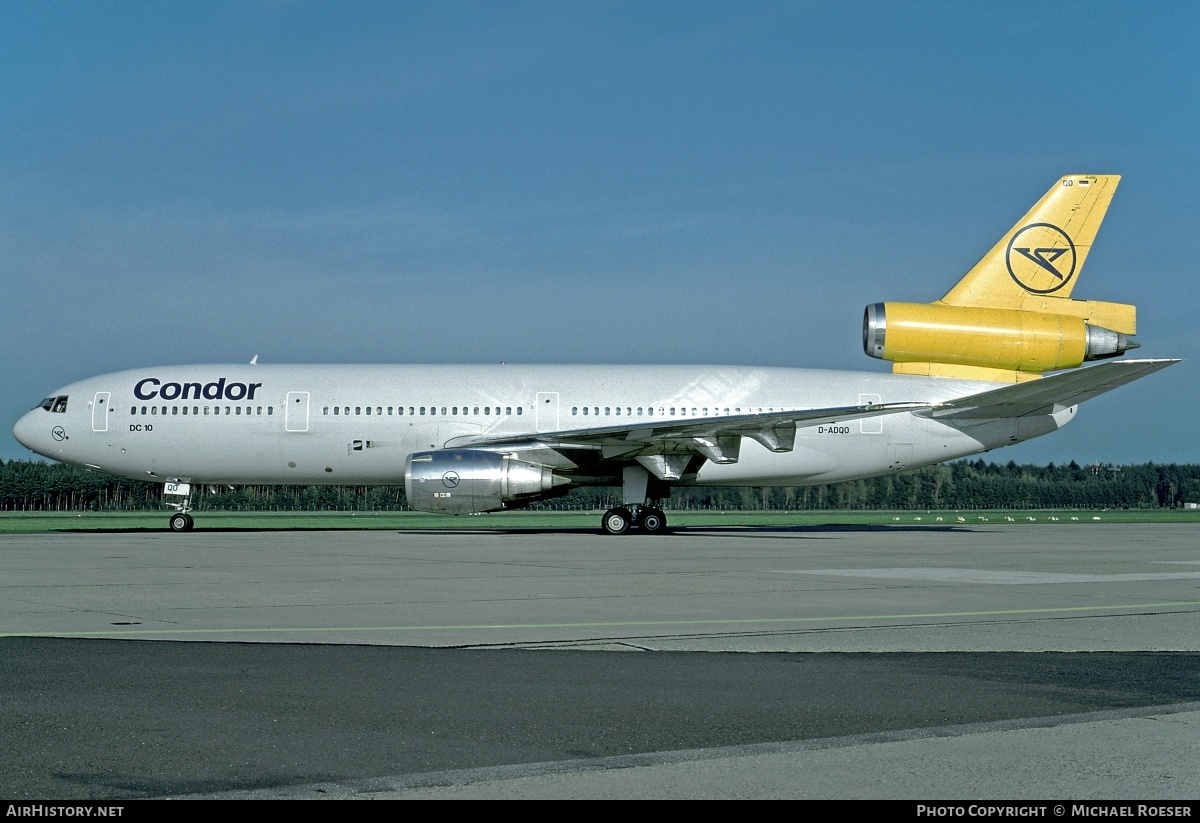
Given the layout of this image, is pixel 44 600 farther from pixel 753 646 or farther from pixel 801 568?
pixel 801 568

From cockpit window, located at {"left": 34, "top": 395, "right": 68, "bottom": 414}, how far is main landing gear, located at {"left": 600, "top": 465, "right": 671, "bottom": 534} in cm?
1409

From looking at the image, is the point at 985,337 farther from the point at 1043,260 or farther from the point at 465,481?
the point at 465,481

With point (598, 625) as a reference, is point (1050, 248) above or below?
above

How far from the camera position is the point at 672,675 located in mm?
7934

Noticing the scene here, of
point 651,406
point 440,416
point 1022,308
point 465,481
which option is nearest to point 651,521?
point 651,406

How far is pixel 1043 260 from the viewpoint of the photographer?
29938 mm

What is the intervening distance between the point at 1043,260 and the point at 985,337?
94.1 inches

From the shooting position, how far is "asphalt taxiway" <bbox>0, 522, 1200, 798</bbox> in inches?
202

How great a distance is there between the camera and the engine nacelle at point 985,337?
29141mm

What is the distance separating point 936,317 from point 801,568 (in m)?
13.6

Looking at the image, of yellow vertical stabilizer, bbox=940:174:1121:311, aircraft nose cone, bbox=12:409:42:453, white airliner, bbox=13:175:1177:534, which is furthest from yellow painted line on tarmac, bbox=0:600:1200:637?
aircraft nose cone, bbox=12:409:42:453

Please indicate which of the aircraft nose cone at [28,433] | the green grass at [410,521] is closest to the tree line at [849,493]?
the green grass at [410,521]
